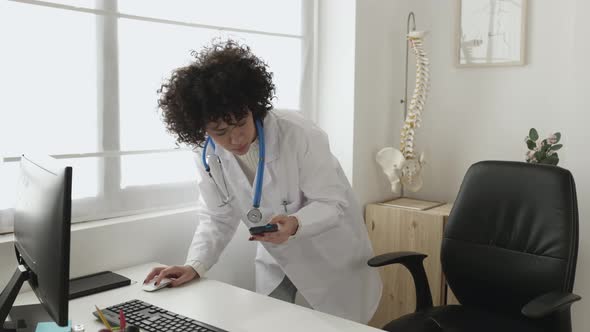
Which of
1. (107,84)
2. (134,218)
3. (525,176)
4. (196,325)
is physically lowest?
(196,325)

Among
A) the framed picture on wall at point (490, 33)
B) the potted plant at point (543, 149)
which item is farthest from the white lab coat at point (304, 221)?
the framed picture on wall at point (490, 33)

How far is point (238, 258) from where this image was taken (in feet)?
7.94

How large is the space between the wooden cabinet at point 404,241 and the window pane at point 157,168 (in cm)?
96

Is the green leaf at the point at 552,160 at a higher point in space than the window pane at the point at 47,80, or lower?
lower

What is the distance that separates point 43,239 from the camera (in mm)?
1226

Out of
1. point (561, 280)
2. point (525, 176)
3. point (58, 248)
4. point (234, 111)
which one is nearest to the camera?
point (58, 248)

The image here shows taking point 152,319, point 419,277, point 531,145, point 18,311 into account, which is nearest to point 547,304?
point 419,277

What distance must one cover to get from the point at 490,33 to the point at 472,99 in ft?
1.07

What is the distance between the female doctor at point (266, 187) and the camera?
1.65 metres

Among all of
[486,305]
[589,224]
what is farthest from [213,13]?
[589,224]

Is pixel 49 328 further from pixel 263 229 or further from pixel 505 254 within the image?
pixel 505 254

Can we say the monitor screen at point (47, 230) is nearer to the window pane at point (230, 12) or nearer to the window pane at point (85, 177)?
the window pane at point (85, 177)

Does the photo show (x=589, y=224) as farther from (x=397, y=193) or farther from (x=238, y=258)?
(x=238, y=258)

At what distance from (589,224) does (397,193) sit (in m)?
0.93
